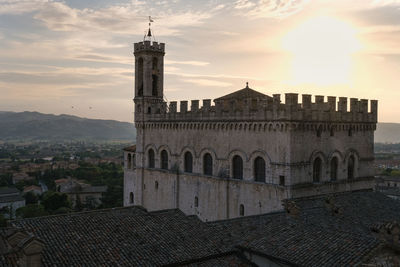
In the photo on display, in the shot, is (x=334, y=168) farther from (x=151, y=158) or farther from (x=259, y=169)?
(x=151, y=158)

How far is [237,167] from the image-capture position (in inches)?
1145

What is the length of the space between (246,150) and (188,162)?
6942 millimetres

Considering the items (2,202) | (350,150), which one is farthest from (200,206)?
(2,202)

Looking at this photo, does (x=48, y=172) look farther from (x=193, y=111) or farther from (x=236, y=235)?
(x=236, y=235)

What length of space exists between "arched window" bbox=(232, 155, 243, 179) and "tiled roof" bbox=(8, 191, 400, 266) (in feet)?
25.4

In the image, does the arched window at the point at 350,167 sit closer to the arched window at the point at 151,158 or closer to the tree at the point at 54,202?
the arched window at the point at 151,158

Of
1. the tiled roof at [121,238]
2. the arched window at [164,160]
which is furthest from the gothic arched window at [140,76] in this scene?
the tiled roof at [121,238]

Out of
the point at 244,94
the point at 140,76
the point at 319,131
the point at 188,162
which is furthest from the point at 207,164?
the point at 140,76

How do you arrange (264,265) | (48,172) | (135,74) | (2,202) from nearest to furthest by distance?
(264,265) < (135,74) < (2,202) < (48,172)

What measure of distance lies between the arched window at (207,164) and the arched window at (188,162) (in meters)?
1.67

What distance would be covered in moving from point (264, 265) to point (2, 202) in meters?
73.3

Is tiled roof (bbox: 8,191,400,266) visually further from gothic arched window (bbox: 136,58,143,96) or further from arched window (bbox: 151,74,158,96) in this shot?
gothic arched window (bbox: 136,58,143,96)

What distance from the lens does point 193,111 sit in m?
32.4

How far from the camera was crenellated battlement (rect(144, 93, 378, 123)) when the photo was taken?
2548cm
